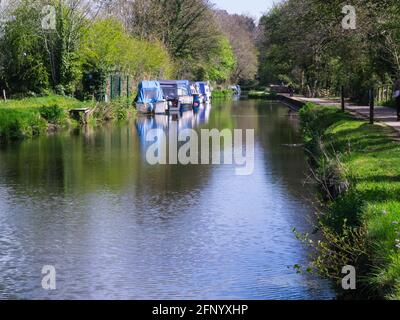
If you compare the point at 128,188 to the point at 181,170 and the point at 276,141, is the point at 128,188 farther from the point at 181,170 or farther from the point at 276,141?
the point at 276,141

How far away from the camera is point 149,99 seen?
51.8m

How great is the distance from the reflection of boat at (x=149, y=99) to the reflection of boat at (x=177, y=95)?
1800 mm

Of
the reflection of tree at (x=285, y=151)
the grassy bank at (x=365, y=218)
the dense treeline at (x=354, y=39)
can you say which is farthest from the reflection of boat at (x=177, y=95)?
the grassy bank at (x=365, y=218)

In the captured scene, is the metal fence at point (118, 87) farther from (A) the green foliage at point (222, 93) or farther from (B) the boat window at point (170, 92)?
(A) the green foliage at point (222, 93)

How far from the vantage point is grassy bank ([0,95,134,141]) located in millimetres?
31939

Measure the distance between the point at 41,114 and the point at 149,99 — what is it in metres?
16.7

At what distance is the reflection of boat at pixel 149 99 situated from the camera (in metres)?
51.0

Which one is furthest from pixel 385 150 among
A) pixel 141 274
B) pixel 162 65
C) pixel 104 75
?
pixel 162 65

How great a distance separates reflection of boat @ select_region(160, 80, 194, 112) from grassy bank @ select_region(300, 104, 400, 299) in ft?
117

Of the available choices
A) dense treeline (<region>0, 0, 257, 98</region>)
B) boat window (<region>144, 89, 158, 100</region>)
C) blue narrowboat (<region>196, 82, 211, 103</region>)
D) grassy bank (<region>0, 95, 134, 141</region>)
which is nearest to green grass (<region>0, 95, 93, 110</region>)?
grassy bank (<region>0, 95, 134, 141</region>)

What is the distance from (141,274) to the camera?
1144 cm

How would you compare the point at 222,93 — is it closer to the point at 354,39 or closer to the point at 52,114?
the point at 52,114

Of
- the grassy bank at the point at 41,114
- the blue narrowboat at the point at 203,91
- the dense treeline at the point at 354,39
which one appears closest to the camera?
the dense treeline at the point at 354,39
